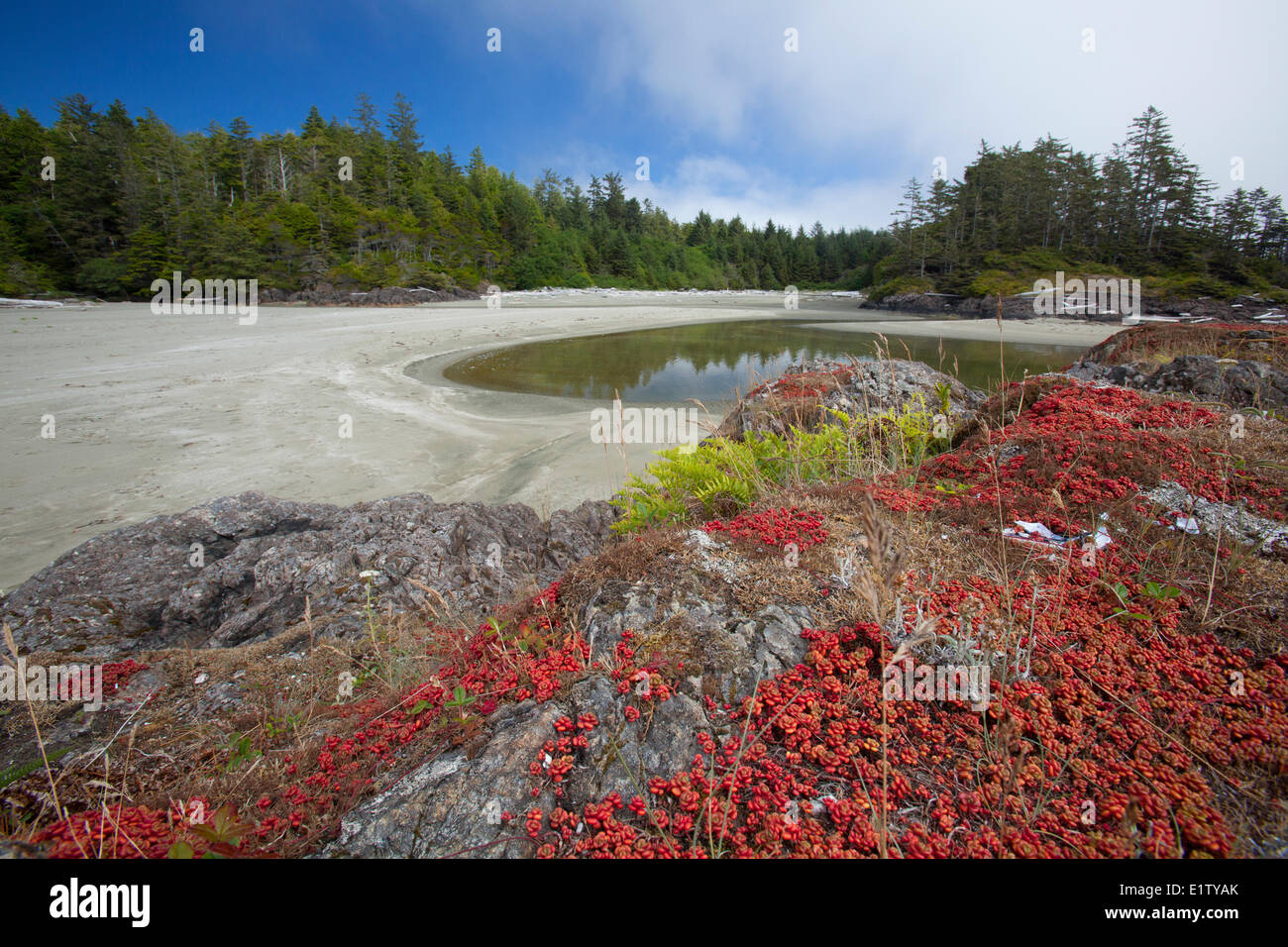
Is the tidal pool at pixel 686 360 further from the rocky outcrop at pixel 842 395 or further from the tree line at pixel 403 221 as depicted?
the tree line at pixel 403 221

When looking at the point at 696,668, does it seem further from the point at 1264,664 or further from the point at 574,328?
the point at 574,328

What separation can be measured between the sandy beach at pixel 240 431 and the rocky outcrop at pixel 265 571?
159 centimetres

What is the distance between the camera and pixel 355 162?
6694 centimetres

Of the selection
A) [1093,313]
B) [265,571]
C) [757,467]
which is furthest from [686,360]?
[1093,313]

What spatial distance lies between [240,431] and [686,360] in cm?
1834

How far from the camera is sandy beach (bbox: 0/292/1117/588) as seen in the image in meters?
8.29

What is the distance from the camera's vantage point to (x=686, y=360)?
25.4 metres

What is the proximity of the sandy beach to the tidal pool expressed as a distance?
7.47ft

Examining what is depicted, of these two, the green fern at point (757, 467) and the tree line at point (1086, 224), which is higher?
the tree line at point (1086, 224)

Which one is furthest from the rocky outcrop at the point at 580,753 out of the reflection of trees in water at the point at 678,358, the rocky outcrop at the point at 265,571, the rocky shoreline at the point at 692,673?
the reflection of trees in water at the point at 678,358

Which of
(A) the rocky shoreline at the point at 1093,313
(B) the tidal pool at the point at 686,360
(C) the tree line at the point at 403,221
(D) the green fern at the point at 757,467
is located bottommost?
(D) the green fern at the point at 757,467

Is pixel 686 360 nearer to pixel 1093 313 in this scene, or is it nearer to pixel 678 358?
pixel 678 358

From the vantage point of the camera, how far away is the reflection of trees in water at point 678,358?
19.0 meters
